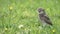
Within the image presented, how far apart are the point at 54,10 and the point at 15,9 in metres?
1.30

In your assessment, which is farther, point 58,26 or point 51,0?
point 51,0

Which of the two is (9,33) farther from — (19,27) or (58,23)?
→ (58,23)

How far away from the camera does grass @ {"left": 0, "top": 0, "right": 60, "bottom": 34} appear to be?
7.12 m

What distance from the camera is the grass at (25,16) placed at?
712 centimetres

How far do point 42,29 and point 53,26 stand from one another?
35cm

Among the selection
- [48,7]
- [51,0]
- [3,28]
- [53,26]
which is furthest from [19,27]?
[51,0]

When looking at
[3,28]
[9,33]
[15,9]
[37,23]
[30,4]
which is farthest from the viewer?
[30,4]

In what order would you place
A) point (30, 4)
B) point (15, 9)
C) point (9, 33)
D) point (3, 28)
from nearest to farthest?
1. point (9, 33)
2. point (3, 28)
3. point (15, 9)
4. point (30, 4)

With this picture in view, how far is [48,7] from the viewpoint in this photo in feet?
31.3

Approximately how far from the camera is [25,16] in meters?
8.55

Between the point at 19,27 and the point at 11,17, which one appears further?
the point at 11,17

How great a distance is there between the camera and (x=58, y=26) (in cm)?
Answer: 757

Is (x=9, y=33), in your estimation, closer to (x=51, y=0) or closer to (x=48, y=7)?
(x=48, y=7)

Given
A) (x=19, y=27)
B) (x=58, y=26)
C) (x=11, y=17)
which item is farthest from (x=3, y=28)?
(x=58, y=26)
